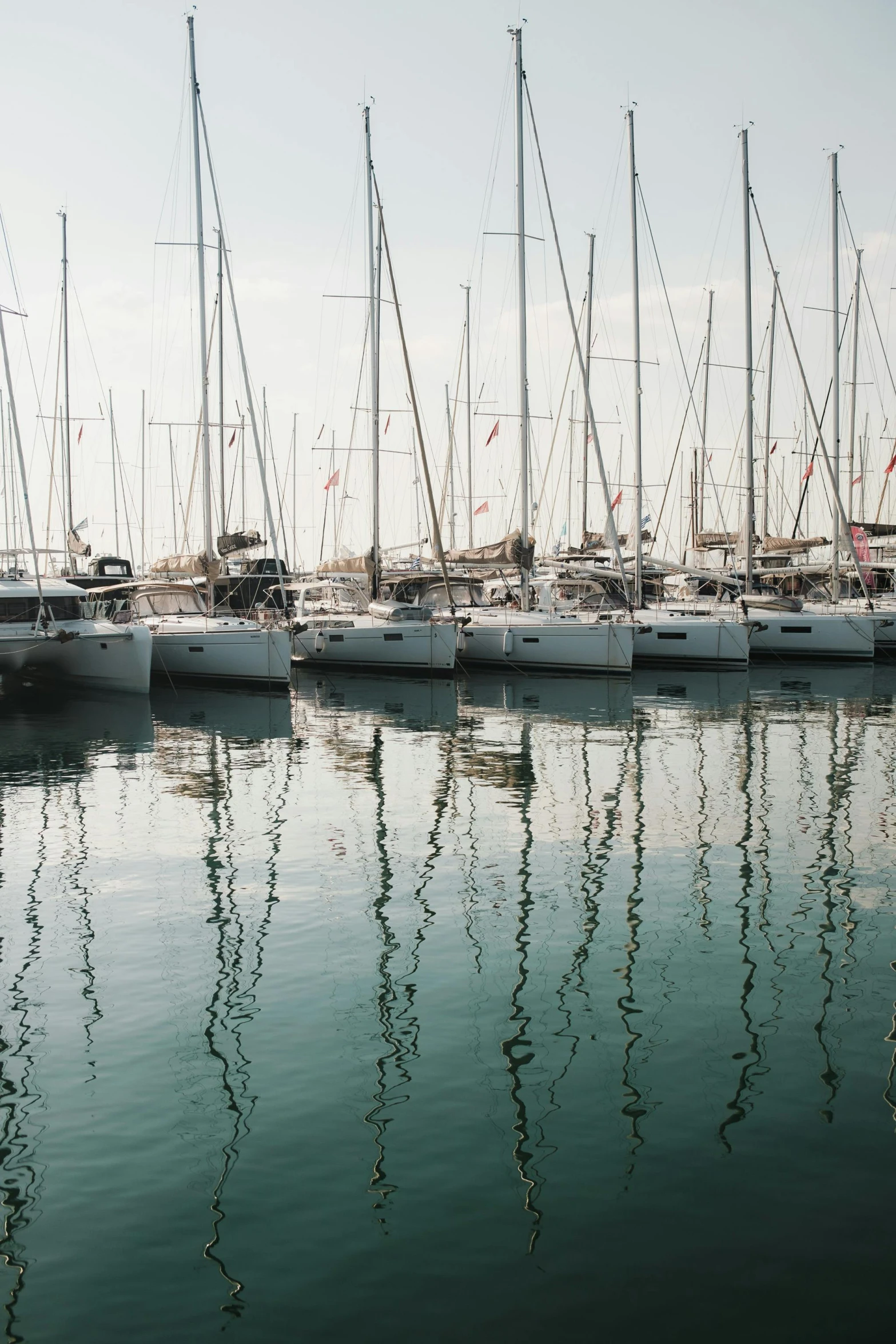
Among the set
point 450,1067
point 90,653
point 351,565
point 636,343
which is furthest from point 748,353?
point 450,1067

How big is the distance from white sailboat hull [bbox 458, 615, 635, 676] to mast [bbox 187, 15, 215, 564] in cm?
792

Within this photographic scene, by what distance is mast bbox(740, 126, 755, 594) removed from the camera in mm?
36969

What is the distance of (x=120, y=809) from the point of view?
1581 centimetres

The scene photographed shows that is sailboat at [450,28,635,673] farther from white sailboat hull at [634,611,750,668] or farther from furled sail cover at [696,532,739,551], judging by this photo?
furled sail cover at [696,532,739,551]

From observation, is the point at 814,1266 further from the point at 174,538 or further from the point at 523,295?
the point at 174,538

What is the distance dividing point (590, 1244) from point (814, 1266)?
989 millimetres

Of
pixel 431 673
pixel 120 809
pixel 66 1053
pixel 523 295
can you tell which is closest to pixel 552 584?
pixel 431 673

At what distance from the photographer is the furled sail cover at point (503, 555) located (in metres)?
34.2

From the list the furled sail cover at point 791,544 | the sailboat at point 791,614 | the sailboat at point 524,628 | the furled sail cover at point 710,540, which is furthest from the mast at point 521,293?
the furled sail cover at point 710,540

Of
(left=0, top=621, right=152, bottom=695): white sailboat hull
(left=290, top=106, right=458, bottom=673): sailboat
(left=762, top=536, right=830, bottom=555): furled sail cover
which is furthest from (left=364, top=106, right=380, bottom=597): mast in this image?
(left=762, top=536, right=830, bottom=555): furled sail cover

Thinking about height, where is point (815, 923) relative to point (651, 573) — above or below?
below

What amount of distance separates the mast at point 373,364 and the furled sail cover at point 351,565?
8.6 inches

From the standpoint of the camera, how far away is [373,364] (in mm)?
35281

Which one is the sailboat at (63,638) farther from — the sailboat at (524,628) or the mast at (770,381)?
the mast at (770,381)
